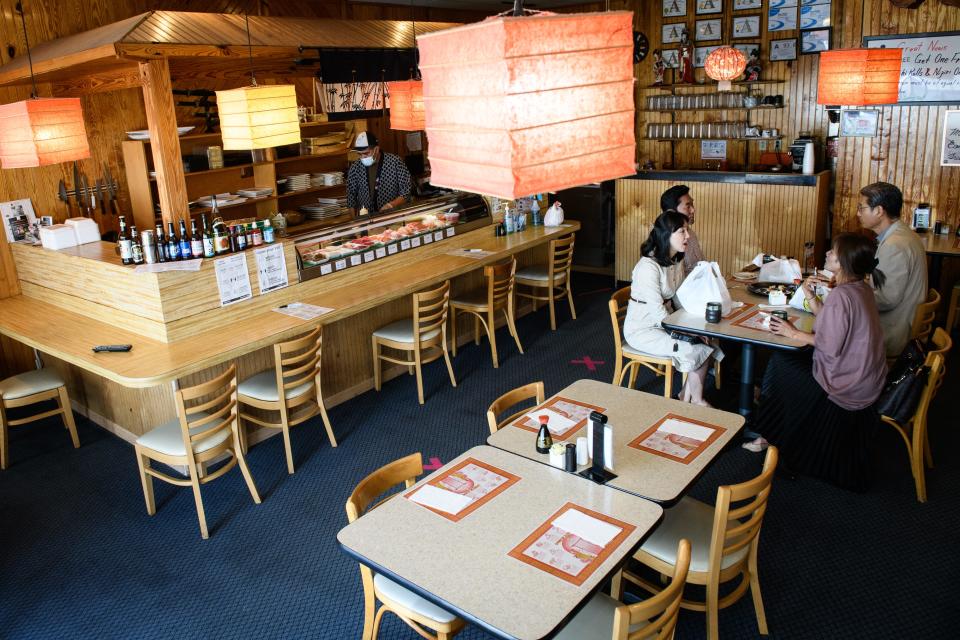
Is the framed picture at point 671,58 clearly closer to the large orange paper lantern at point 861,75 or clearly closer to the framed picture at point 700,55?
the framed picture at point 700,55

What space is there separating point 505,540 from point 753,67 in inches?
277

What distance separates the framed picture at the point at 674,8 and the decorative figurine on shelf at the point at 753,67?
3.24 feet

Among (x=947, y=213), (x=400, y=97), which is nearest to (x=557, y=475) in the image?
(x=400, y=97)

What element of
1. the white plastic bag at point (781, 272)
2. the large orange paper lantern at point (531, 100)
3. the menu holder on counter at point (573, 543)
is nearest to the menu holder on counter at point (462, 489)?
the menu holder on counter at point (573, 543)

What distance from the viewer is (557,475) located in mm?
3082

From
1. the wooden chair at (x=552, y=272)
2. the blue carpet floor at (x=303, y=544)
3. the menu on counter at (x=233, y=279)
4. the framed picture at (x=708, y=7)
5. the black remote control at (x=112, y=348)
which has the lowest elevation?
the blue carpet floor at (x=303, y=544)

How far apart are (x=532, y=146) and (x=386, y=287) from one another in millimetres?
4028

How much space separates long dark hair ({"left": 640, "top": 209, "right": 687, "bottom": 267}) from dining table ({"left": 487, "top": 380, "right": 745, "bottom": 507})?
1345 mm

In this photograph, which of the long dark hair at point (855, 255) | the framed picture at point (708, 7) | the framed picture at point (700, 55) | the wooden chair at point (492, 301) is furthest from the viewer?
the framed picture at point (700, 55)

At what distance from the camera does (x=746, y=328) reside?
452 cm

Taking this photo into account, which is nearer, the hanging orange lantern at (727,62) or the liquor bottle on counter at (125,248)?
the liquor bottle on counter at (125,248)

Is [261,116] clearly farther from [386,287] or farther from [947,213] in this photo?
[947,213]

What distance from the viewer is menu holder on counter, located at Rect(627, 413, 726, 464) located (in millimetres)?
3178

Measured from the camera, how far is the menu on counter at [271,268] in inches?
201
